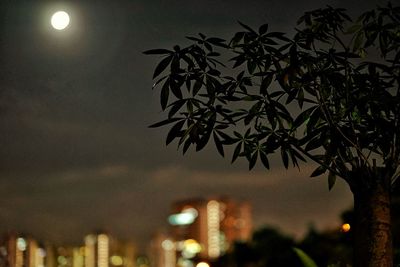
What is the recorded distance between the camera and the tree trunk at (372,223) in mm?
6938

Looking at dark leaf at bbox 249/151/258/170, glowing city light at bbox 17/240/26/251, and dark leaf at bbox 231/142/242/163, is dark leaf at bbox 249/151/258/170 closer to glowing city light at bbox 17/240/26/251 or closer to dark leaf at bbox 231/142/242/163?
dark leaf at bbox 231/142/242/163

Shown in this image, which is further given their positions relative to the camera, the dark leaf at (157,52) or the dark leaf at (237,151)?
the dark leaf at (237,151)

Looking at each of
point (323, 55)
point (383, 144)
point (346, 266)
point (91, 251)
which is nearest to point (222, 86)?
point (323, 55)

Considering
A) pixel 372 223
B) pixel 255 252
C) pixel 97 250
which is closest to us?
pixel 372 223

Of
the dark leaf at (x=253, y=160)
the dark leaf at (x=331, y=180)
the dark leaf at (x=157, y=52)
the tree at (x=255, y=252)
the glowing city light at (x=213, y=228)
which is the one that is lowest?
the dark leaf at (x=331, y=180)

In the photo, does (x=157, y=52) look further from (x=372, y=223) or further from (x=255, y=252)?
(x=255, y=252)

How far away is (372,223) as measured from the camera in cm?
695

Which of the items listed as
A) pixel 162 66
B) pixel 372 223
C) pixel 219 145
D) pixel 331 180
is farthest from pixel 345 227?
pixel 162 66

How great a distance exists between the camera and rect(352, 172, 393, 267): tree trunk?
22.8 ft

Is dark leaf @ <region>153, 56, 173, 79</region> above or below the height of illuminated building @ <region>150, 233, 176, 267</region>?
below

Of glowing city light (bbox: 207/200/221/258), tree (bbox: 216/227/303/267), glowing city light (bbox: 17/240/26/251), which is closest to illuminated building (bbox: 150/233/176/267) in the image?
glowing city light (bbox: 207/200/221/258)

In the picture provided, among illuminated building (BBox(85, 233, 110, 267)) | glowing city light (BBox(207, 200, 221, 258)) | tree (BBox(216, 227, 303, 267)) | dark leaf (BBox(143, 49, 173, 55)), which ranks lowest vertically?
dark leaf (BBox(143, 49, 173, 55))

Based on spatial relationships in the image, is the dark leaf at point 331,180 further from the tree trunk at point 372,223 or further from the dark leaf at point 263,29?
the dark leaf at point 263,29

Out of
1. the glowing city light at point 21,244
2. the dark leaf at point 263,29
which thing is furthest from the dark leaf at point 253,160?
the glowing city light at point 21,244
